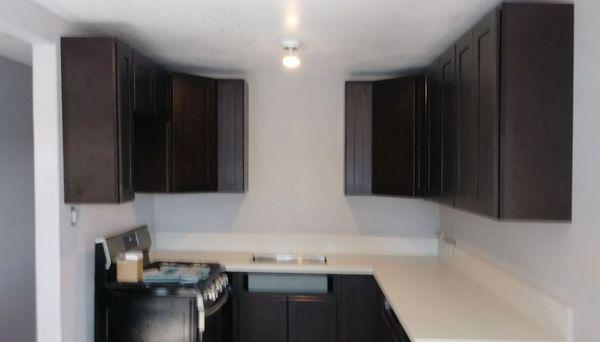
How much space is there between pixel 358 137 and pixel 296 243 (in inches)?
38.9

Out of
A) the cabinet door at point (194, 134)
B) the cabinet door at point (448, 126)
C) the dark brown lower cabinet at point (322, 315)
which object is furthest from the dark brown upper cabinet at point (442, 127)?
the cabinet door at point (194, 134)

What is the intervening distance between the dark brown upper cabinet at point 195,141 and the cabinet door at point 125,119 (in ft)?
1.58

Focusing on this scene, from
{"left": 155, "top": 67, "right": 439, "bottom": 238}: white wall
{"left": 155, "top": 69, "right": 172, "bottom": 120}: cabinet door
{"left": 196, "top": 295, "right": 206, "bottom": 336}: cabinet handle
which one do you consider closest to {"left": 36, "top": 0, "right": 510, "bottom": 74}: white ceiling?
{"left": 155, "top": 69, "right": 172, "bottom": 120}: cabinet door

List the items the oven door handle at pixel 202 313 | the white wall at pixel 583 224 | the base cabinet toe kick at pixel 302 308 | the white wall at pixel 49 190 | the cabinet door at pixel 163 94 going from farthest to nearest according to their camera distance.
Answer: the base cabinet toe kick at pixel 302 308 → the cabinet door at pixel 163 94 → the oven door handle at pixel 202 313 → the white wall at pixel 49 190 → the white wall at pixel 583 224

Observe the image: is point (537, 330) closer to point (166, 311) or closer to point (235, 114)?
point (166, 311)

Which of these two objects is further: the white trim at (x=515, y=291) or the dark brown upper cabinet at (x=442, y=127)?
the dark brown upper cabinet at (x=442, y=127)

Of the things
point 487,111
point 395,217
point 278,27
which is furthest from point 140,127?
point 487,111

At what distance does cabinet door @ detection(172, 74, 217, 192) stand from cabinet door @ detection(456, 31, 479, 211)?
174 cm

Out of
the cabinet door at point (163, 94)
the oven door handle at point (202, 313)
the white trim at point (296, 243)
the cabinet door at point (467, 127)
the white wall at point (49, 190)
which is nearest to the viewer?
the cabinet door at point (467, 127)

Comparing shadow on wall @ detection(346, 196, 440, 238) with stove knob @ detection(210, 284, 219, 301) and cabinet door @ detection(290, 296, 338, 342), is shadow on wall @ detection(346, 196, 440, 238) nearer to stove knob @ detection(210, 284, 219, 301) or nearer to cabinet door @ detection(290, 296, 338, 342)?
cabinet door @ detection(290, 296, 338, 342)

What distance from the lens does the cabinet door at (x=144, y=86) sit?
91.7 inches

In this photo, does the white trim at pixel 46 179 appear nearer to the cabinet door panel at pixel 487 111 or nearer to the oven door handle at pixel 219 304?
the oven door handle at pixel 219 304

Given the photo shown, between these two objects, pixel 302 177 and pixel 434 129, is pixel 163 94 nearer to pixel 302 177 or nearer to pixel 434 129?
pixel 302 177

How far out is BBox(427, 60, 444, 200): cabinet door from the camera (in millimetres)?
2400
